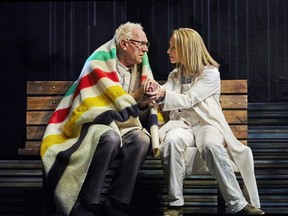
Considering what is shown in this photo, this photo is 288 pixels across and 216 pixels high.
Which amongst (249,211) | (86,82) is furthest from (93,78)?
(249,211)

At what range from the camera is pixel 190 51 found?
6.32m

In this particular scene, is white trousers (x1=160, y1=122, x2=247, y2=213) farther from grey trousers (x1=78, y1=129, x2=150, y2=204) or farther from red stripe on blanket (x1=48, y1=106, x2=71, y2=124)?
Result: red stripe on blanket (x1=48, y1=106, x2=71, y2=124)

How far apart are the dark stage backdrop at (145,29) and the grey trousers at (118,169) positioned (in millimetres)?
1451

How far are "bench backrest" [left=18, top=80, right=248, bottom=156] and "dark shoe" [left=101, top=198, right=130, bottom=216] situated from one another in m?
0.98

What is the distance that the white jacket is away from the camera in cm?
606

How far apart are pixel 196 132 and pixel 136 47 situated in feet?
2.39

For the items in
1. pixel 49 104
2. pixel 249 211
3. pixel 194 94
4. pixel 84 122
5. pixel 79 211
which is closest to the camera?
pixel 79 211

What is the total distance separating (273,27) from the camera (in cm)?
721

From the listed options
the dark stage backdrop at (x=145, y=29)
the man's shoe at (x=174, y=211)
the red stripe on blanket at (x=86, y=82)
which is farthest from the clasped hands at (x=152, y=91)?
the dark stage backdrop at (x=145, y=29)

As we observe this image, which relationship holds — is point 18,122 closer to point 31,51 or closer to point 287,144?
point 31,51

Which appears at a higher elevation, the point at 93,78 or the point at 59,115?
the point at 93,78

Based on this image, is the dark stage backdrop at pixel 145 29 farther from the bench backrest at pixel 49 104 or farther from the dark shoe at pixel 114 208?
the dark shoe at pixel 114 208

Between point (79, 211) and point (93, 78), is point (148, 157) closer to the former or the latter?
point (93, 78)

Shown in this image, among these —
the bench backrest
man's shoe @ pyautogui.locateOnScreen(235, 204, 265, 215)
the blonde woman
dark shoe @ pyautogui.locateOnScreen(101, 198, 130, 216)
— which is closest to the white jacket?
the blonde woman
